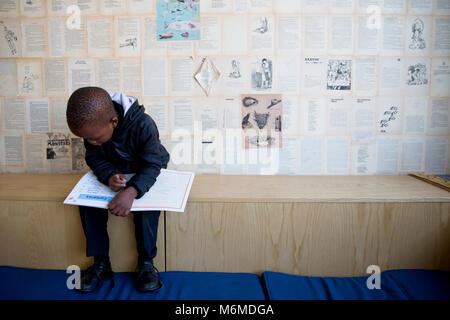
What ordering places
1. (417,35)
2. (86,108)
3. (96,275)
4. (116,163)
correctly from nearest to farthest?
(86,108), (96,275), (116,163), (417,35)

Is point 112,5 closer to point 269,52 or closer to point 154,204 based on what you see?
point 269,52

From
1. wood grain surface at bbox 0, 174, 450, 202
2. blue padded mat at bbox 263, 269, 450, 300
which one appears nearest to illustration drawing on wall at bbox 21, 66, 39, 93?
wood grain surface at bbox 0, 174, 450, 202

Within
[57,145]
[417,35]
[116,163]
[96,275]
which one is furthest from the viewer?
[57,145]

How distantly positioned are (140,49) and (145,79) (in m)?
0.15

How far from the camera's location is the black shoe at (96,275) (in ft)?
3.01

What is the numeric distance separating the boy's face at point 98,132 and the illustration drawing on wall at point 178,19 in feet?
1.93

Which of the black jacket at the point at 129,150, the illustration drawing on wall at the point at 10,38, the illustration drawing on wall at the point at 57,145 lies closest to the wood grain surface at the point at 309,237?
the black jacket at the point at 129,150

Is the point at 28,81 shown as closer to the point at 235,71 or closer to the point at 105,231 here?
the point at 105,231

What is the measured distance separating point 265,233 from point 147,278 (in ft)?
1.48

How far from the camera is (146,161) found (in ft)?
3.21

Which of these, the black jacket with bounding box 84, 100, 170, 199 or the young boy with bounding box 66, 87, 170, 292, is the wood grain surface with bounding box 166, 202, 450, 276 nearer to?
the young boy with bounding box 66, 87, 170, 292

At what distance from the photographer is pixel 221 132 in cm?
136

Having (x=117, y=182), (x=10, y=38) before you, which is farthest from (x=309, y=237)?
(x=10, y=38)
